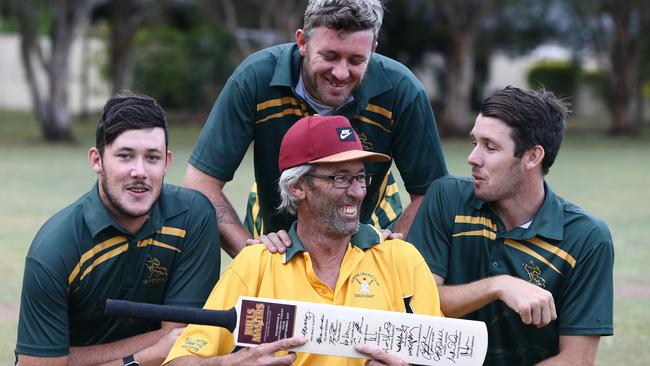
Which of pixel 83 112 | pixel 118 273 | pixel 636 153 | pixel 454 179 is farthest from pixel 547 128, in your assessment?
pixel 83 112

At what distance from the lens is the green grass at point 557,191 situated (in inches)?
372

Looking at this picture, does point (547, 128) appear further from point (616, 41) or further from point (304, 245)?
point (616, 41)

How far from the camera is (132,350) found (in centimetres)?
527

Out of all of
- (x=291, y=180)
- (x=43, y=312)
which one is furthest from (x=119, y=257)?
(x=291, y=180)

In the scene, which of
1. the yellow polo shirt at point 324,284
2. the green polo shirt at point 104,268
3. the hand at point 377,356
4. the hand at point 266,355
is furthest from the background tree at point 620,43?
the hand at point 266,355

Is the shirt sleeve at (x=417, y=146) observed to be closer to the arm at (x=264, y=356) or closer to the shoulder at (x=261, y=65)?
the shoulder at (x=261, y=65)

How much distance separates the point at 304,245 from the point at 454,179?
1021 millimetres

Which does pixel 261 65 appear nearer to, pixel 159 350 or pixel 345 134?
pixel 345 134

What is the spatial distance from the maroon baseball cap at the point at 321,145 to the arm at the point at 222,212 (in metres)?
0.98

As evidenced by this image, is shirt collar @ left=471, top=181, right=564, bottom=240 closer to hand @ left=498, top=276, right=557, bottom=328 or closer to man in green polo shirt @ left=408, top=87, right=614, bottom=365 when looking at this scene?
man in green polo shirt @ left=408, top=87, right=614, bottom=365

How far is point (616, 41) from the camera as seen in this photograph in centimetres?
3500

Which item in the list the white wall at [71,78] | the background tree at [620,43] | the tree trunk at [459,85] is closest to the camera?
the tree trunk at [459,85]

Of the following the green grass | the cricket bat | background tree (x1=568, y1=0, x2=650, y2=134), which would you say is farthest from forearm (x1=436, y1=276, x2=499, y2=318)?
background tree (x1=568, y1=0, x2=650, y2=134)

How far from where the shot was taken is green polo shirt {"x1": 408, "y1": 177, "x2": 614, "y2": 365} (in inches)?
205
